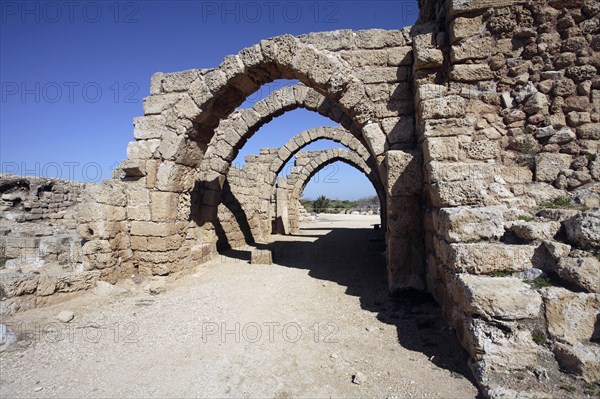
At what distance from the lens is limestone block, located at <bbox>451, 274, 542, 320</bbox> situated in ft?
7.11

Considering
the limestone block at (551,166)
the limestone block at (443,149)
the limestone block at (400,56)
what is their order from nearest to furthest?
the limestone block at (551,166) < the limestone block at (443,149) < the limestone block at (400,56)

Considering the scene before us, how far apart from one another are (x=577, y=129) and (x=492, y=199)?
1.22m

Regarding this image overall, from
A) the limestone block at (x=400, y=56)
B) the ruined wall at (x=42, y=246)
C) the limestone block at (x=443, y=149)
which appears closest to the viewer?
the limestone block at (x=443, y=149)

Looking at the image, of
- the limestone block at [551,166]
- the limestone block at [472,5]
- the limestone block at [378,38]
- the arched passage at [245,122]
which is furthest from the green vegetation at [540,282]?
the arched passage at [245,122]

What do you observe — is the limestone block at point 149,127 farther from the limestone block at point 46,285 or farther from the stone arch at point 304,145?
the stone arch at point 304,145

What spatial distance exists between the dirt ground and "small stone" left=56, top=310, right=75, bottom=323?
0.21 ft

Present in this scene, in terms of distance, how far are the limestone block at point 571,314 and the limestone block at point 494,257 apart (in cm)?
31

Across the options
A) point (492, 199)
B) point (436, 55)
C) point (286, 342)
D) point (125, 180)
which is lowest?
point (286, 342)

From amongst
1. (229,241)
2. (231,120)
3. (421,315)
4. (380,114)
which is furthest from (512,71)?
(229,241)

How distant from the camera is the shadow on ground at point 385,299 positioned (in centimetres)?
266

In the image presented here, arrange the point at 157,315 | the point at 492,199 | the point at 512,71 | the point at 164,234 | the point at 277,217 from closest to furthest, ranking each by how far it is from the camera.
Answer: the point at 492,199, the point at 512,71, the point at 157,315, the point at 164,234, the point at 277,217

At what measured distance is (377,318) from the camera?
355 cm

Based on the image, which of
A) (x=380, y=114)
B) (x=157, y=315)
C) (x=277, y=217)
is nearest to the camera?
(x=157, y=315)

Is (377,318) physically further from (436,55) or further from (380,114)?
(436,55)
